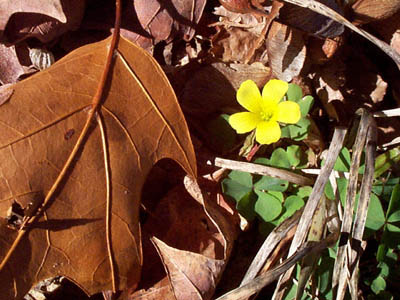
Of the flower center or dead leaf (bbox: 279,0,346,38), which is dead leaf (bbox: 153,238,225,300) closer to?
the flower center

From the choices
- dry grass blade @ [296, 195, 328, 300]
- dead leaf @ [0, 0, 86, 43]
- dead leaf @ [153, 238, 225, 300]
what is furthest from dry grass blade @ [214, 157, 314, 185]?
dead leaf @ [0, 0, 86, 43]

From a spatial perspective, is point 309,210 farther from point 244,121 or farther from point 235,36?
point 235,36

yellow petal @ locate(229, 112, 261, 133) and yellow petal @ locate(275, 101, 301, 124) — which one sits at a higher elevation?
yellow petal @ locate(275, 101, 301, 124)

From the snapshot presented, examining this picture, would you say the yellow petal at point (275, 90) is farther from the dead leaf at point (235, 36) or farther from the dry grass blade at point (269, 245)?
the dry grass blade at point (269, 245)

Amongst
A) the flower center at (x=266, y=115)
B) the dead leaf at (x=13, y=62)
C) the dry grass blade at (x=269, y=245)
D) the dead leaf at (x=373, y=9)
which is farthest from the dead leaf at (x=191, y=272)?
the dead leaf at (x=373, y=9)

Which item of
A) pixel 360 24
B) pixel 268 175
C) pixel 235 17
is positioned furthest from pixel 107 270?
pixel 360 24

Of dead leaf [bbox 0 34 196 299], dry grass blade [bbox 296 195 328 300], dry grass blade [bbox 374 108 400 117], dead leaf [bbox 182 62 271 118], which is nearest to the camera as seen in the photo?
dead leaf [bbox 0 34 196 299]

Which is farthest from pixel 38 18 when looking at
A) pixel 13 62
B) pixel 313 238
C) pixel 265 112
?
pixel 313 238
